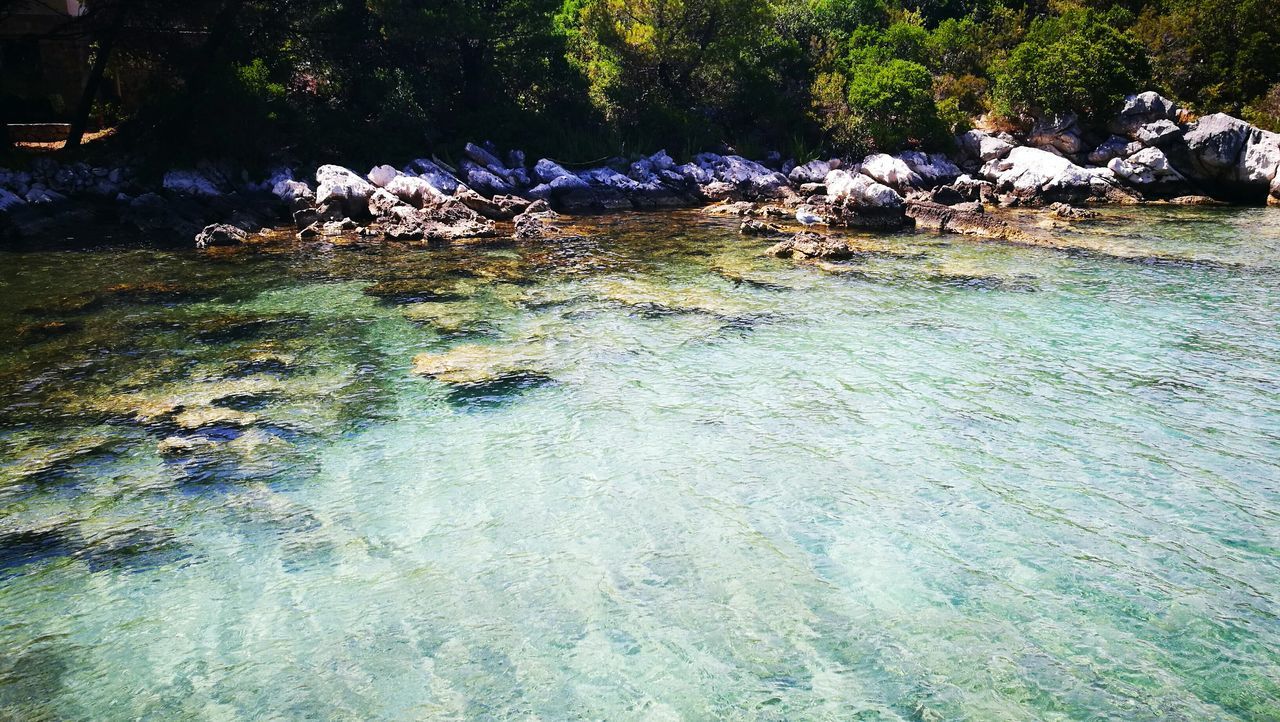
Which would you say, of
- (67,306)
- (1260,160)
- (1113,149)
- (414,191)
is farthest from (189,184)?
(1260,160)

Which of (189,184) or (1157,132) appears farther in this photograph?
(1157,132)

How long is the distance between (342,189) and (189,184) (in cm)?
481

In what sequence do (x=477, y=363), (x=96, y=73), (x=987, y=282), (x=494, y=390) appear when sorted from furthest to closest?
1. (x=96, y=73)
2. (x=987, y=282)
3. (x=477, y=363)
4. (x=494, y=390)

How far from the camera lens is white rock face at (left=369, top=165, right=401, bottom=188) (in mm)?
22922

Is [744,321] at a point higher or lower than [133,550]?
higher

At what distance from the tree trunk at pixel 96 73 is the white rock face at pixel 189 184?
3.99 m

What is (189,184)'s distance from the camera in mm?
22000

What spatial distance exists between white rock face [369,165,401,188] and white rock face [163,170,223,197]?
4376 mm

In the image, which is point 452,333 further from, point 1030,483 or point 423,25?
point 423,25

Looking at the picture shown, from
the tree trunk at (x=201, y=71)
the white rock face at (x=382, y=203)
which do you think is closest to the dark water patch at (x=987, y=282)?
the white rock face at (x=382, y=203)

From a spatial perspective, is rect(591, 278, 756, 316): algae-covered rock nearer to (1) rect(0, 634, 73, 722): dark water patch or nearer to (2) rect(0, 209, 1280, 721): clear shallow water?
(2) rect(0, 209, 1280, 721): clear shallow water

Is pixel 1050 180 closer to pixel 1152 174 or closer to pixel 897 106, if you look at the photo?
pixel 1152 174

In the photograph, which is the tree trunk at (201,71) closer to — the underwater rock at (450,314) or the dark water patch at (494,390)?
the underwater rock at (450,314)

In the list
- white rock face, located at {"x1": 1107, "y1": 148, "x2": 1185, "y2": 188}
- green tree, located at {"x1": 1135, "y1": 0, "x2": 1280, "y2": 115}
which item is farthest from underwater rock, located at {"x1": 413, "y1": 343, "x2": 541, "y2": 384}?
green tree, located at {"x1": 1135, "y1": 0, "x2": 1280, "y2": 115}
